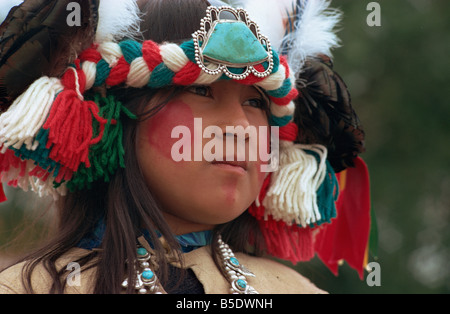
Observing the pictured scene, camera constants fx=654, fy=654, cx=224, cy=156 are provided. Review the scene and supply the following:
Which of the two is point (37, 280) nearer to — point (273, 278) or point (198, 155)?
point (198, 155)

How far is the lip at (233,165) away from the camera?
5.79 feet

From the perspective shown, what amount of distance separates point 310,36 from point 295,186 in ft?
1.64

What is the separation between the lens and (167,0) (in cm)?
186

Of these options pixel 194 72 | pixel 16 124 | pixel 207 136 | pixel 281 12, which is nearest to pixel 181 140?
pixel 207 136

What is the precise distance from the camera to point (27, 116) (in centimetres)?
163

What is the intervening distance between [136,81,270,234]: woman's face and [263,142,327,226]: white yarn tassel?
0.22 metres

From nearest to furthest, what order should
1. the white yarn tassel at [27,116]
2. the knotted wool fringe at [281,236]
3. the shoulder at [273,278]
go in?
the white yarn tassel at [27,116]
the shoulder at [273,278]
the knotted wool fringe at [281,236]

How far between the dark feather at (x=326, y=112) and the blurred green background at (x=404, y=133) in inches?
78.1

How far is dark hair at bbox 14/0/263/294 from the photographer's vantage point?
1.68m

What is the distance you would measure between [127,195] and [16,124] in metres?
0.35

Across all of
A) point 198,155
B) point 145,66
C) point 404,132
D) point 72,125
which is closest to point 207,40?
point 145,66

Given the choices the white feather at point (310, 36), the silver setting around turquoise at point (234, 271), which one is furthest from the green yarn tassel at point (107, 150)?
the white feather at point (310, 36)

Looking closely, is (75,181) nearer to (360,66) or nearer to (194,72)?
(194,72)

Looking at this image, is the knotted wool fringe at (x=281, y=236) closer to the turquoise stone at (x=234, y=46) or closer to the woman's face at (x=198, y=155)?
the woman's face at (x=198, y=155)
